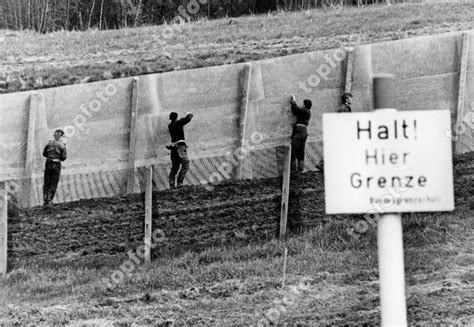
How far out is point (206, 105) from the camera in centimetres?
1436

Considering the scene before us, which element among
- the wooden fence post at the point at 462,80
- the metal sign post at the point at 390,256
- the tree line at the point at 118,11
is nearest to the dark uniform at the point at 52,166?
the tree line at the point at 118,11

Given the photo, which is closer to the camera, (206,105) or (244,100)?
(244,100)

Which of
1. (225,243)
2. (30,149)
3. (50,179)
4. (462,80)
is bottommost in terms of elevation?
(225,243)

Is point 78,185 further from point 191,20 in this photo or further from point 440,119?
point 440,119

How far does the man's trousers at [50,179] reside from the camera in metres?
13.0

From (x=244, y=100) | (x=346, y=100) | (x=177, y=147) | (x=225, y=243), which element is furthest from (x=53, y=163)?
(x=346, y=100)

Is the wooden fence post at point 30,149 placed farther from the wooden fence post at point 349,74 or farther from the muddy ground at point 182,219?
the wooden fence post at point 349,74

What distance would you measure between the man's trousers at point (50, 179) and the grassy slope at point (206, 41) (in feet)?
8.03

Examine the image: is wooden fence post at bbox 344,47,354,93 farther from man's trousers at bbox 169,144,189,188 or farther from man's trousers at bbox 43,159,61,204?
man's trousers at bbox 43,159,61,204

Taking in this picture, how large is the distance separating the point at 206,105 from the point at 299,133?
85.4 inches

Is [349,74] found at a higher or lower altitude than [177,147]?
higher

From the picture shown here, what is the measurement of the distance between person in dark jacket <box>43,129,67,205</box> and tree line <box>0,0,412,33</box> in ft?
19.1

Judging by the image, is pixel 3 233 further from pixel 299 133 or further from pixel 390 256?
pixel 390 256

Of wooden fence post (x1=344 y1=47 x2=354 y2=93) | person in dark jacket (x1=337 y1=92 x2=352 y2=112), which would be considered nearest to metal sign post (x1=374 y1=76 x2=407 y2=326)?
person in dark jacket (x1=337 y1=92 x2=352 y2=112)
